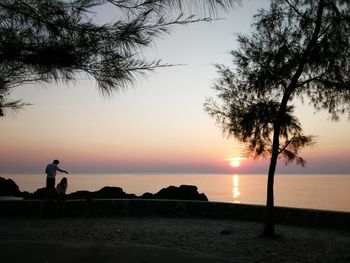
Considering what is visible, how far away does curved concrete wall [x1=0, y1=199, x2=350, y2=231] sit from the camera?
15047mm

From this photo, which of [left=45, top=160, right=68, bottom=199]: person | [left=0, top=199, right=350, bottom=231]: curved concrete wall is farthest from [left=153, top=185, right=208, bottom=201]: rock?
[left=45, top=160, right=68, bottom=199]: person

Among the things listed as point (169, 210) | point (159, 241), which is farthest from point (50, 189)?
point (159, 241)

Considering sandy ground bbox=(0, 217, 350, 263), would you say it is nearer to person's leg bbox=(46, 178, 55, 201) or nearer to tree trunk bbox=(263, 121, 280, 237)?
tree trunk bbox=(263, 121, 280, 237)

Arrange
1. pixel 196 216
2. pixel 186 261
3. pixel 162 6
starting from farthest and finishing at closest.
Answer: pixel 196 216, pixel 186 261, pixel 162 6

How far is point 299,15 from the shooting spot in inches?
527

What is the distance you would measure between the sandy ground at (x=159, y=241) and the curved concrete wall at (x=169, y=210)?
28.3 inches

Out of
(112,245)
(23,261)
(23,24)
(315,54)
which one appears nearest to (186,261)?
(112,245)

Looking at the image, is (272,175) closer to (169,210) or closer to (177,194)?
(169,210)

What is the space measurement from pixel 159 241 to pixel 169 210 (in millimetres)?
5679

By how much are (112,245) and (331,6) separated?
9260 mm

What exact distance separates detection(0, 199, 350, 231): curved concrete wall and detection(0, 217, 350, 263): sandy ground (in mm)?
718

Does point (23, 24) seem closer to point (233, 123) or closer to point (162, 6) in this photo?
point (162, 6)

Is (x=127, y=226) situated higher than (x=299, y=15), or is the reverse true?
(x=299, y=15)

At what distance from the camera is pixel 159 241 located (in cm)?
1164
